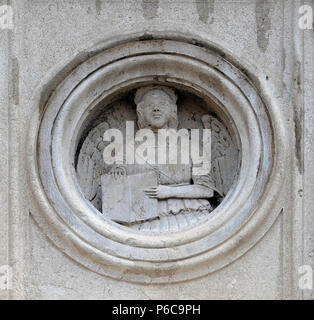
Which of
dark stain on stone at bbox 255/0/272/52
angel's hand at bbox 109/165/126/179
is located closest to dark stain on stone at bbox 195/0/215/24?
dark stain on stone at bbox 255/0/272/52

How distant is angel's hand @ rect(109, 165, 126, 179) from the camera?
10.6 meters

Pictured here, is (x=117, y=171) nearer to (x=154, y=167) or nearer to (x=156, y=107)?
(x=154, y=167)

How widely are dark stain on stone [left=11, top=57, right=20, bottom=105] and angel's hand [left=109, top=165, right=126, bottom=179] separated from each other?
0.90 metres

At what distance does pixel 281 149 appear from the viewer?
10398 millimetres

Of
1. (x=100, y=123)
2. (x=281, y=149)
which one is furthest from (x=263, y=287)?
(x=100, y=123)

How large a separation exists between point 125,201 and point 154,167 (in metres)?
0.38

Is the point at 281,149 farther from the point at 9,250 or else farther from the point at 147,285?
the point at 9,250

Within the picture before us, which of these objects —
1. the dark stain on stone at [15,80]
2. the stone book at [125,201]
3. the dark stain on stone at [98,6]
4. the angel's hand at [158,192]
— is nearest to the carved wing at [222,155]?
the angel's hand at [158,192]

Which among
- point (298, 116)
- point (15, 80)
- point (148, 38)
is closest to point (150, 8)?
point (148, 38)

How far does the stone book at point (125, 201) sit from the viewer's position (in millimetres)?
10492

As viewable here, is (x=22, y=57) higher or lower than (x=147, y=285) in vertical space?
higher

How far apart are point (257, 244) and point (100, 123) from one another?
5.26ft

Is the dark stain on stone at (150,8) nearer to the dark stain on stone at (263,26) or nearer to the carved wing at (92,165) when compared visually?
the dark stain on stone at (263,26)

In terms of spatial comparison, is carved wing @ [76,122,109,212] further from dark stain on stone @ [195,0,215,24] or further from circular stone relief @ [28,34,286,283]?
dark stain on stone @ [195,0,215,24]
